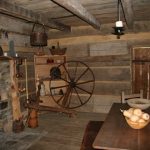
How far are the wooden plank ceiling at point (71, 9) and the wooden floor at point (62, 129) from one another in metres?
2.05

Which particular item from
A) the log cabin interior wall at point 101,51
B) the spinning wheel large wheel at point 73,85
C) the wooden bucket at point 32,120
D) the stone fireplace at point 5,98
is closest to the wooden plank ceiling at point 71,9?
the log cabin interior wall at point 101,51

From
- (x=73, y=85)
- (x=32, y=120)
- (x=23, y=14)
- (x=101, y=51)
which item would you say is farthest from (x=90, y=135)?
(x=101, y=51)

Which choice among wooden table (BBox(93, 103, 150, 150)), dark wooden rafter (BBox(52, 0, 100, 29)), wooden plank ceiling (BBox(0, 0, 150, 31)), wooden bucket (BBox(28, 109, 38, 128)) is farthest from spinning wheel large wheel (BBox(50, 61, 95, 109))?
wooden table (BBox(93, 103, 150, 150))

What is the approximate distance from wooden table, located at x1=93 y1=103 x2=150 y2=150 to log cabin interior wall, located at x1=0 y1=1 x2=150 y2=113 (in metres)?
2.75

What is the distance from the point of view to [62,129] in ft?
14.1

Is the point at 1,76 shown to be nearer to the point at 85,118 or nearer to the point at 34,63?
the point at 34,63

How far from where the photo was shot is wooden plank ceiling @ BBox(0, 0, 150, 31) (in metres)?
3.00

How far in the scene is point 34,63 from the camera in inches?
206

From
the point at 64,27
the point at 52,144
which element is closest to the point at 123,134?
the point at 52,144

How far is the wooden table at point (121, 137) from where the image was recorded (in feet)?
6.03

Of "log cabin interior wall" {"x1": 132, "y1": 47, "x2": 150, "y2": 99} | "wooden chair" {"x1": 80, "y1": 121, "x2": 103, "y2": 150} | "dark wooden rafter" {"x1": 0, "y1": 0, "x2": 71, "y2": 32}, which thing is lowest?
"wooden chair" {"x1": 80, "y1": 121, "x2": 103, "y2": 150}

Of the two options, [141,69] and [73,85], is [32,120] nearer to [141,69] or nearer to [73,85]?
[73,85]

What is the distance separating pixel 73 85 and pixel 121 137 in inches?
132

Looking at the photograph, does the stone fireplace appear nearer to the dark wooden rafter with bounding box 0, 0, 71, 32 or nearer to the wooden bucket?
the wooden bucket
